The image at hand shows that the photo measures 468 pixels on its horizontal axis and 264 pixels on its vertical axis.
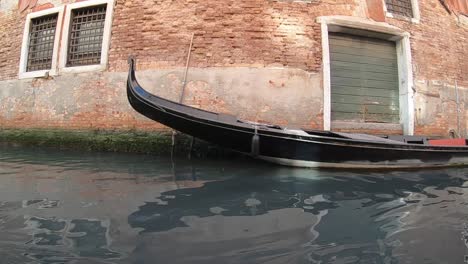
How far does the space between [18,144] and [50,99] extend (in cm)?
114

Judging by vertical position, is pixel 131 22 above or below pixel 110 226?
above

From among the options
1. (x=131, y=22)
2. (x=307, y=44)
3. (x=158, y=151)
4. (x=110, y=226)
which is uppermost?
(x=131, y=22)

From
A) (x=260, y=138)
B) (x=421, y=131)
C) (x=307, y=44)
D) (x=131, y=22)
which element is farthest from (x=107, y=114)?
(x=421, y=131)

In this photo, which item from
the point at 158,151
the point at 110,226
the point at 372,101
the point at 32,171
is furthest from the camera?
the point at 372,101

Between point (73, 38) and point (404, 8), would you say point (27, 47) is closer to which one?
point (73, 38)

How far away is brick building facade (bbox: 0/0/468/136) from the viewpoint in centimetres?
598

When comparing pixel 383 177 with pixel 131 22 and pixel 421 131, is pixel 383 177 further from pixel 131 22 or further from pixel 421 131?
pixel 131 22

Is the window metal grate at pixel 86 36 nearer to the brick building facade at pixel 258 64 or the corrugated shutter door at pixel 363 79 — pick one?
the brick building facade at pixel 258 64

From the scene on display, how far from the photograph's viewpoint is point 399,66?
7.09 metres

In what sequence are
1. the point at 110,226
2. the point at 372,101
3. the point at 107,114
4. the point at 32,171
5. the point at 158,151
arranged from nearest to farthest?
the point at 110,226, the point at 32,171, the point at 158,151, the point at 107,114, the point at 372,101

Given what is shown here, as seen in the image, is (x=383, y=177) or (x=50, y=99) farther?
(x=50, y=99)

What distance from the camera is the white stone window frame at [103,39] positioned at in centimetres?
662

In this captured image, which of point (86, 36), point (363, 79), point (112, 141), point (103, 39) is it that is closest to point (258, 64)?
point (363, 79)

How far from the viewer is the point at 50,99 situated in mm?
6977
